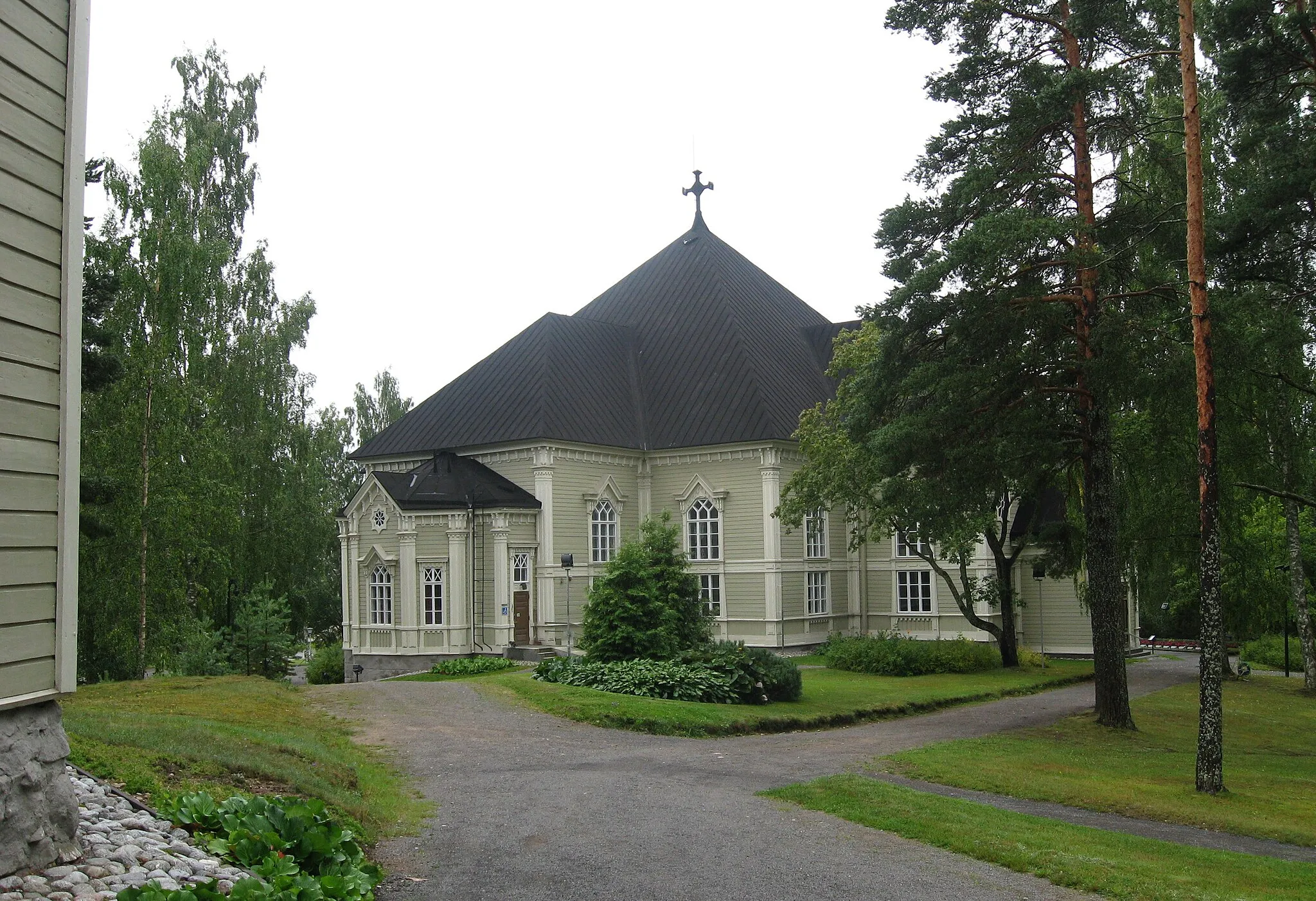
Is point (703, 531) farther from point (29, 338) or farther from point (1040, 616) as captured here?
point (29, 338)

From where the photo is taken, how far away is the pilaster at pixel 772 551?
33188mm

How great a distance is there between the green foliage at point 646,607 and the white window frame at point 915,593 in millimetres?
13822

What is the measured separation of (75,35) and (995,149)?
619 inches

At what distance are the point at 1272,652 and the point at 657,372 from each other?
2299 centimetres

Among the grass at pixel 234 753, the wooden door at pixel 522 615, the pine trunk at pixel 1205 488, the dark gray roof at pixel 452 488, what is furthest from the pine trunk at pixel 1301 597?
the grass at pixel 234 753

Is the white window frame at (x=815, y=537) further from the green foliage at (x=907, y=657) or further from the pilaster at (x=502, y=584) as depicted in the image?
the pilaster at (x=502, y=584)

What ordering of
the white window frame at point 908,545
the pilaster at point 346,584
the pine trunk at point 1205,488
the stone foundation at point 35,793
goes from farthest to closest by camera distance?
the pilaster at point 346,584, the white window frame at point 908,545, the pine trunk at point 1205,488, the stone foundation at point 35,793

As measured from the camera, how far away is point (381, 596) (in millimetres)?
32375

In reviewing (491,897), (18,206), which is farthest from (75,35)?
(491,897)

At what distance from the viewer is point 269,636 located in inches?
1017

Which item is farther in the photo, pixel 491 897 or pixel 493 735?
pixel 493 735

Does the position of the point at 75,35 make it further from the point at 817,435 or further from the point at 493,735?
the point at 817,435

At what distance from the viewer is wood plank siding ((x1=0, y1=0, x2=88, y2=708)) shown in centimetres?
674

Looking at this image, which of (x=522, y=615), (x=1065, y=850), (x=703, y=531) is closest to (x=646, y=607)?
(x=522, y=615)
